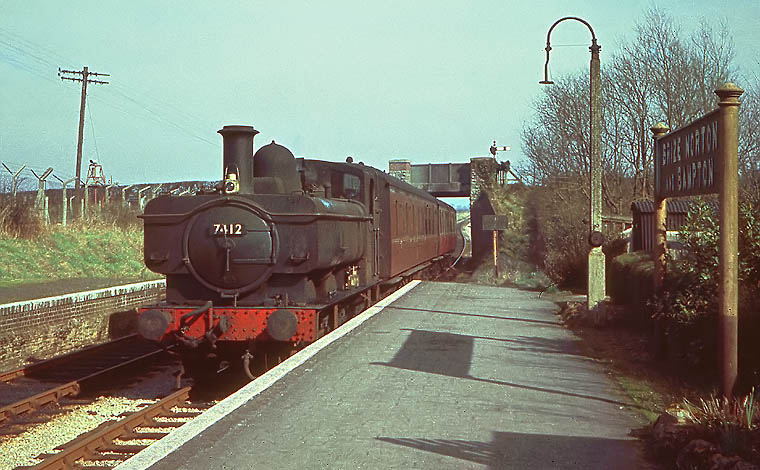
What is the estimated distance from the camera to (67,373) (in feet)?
40.2

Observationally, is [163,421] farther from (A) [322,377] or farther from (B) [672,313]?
(B) [672,313]

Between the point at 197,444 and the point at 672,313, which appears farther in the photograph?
the point at 672,313

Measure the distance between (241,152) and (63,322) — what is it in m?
6.20

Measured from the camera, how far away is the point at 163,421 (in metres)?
9.06

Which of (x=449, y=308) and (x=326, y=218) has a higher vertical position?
(x=326, y=218)

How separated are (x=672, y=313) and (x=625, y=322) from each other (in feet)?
14.0

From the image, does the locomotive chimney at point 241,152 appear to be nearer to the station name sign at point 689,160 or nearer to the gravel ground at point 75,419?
the gravel ground at point 75,419

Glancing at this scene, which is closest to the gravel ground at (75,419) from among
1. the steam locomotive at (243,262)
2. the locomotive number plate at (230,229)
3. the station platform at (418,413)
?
the steam locomotive at (243,262)

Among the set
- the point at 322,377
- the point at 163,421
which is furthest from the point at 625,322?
the point at 163,421

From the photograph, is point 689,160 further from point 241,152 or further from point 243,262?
point 241,152

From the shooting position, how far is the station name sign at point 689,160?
7148 millimetres

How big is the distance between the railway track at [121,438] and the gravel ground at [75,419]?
41 cm

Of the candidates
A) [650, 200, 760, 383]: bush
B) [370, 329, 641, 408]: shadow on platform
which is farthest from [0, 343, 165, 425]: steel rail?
[650, 200, 760, 383]: bush

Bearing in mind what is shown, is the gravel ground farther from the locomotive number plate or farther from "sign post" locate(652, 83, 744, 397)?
"sign post" locate(652, 83, 744, 397)
